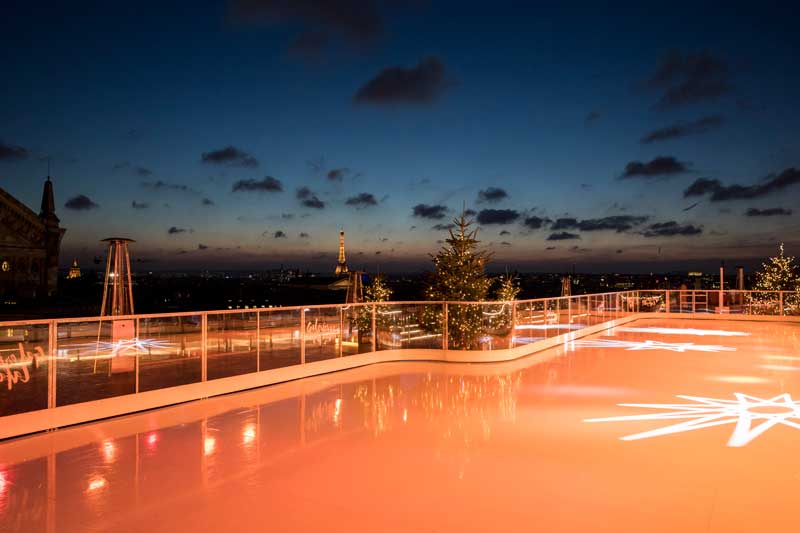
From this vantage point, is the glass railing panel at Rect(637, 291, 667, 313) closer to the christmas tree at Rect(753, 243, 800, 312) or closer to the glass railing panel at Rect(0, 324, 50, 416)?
the christmas tree at Rect(753, 243, 800, 312)

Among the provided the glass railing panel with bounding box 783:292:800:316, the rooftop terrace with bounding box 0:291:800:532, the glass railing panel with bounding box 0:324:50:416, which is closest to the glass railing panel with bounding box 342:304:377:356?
the rooftop terrace with bounding box 0:291:800:532

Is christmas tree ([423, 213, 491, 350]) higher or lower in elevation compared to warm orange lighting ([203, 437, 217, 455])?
higher

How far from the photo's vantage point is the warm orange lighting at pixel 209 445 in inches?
187

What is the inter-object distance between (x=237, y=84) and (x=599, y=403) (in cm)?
1828

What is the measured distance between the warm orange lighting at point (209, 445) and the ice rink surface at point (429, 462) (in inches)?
1.0

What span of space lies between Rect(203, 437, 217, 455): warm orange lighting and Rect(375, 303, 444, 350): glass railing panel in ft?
18.0

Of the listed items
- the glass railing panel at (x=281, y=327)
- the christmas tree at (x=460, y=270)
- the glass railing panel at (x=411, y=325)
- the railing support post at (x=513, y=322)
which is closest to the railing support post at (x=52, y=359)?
the glass railing panel at (x=281, y=327)

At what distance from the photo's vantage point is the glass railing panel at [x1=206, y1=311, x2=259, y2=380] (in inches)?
370

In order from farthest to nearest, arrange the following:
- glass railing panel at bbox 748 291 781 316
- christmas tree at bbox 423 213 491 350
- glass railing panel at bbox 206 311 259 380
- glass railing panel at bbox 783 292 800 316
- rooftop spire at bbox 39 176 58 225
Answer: rooftop spire at bbox 39 176 58 225, glass railing panel at bbox 748 291 781 316, glass railing panel at bbox 783 292 800 316, christmas tree at bbox 423 213 491 350, glass railing panel at bbox 206 311 259 380

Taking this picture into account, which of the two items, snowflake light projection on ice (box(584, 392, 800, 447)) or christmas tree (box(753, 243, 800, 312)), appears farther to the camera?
christmas tree (box(753, 243, 800, 312))

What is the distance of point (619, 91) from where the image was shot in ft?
73.8

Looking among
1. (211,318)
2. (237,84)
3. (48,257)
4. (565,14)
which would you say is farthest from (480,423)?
(48,257)

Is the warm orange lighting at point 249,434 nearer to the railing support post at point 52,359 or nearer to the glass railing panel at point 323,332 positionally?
the railing support post at point 52,359

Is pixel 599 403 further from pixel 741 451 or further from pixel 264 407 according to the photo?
pixel 264 407
